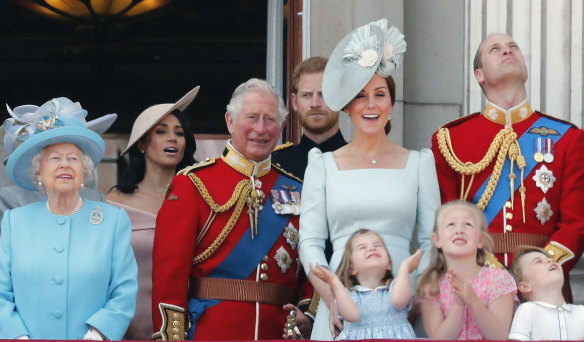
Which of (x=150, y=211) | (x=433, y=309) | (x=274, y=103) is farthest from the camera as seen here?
(x=150, y=211)

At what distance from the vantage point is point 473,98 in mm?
7508

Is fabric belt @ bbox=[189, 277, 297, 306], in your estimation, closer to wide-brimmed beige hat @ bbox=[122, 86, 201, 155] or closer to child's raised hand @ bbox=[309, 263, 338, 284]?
child's raised hand @ bbox=[309, 263, 338, 284]

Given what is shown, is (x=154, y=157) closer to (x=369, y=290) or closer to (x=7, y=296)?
(x=7, y=296)

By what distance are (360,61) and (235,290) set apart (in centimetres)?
100

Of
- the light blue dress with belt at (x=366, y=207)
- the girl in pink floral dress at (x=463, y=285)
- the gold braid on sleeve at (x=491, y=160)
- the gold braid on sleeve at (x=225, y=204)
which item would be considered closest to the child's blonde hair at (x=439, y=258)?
the girl in pink floral dress at (x=463, y=285)

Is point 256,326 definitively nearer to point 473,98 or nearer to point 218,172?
point 218,172

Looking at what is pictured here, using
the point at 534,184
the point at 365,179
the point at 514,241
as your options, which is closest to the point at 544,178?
the point at 534,184

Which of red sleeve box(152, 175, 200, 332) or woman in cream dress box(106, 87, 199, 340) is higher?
woman in cream dress box(106, 87, 199, 340)

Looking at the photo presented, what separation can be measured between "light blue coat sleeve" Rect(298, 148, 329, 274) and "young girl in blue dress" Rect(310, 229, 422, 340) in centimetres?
14

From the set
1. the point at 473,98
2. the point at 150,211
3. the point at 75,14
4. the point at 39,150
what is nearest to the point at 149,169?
the point at 150,211

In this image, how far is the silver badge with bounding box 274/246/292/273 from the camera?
6.07 m

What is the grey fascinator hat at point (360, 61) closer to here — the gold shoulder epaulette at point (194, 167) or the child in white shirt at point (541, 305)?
the gold shoulder epaulette at point (194, 167)

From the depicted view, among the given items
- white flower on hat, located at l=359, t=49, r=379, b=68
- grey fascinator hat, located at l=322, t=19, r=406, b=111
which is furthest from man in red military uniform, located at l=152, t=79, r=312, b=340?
white flower on hat, located at l=359, t=49, r=379, b=68

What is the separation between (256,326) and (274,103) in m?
0.90
